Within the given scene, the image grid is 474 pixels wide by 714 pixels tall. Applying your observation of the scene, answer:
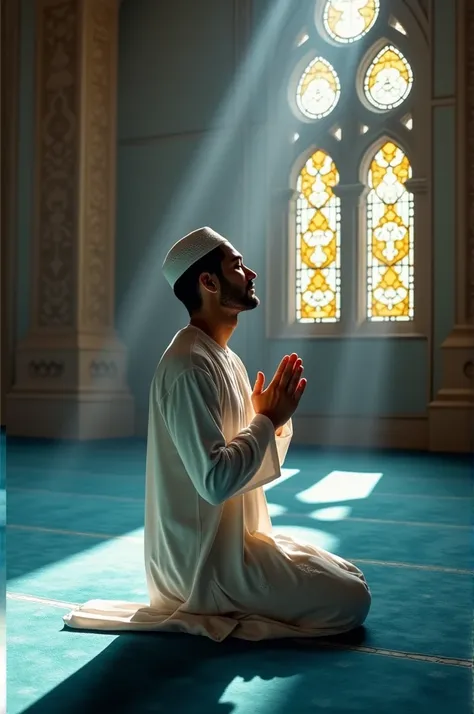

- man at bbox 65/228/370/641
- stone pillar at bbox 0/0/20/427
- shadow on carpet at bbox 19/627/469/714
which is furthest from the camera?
stone pillar at bbox 0/0/20/427

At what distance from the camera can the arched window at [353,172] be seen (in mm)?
9219

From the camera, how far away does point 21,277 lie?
10750 millimetres

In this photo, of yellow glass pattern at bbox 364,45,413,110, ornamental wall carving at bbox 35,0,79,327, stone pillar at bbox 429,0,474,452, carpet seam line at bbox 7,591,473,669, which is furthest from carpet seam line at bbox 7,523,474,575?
yellow glass pattern at bbox 364,45,413,110

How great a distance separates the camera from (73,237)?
33.6 ft

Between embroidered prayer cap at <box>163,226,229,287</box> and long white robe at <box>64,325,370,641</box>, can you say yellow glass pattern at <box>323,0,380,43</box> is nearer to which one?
embroidered prayer cap at <box>163,226,229,287</box>

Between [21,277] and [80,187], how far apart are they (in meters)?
1.39

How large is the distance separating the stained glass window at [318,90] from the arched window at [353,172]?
11mm

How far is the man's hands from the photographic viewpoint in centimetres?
264

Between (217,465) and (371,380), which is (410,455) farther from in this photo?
(217,465)

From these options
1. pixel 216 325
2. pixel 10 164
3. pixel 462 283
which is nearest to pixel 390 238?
pixel 462 283

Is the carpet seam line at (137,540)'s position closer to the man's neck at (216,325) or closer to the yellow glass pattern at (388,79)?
the man's neck at (216,325)

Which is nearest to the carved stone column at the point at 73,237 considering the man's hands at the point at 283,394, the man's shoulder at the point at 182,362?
the man's shoulder at the point at 182,362

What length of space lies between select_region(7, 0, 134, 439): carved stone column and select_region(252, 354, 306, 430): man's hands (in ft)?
24.6

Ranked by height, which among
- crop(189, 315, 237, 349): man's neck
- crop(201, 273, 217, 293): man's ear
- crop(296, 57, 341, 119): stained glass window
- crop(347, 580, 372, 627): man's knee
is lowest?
crop(347, 580, 372, 627): man's knee
